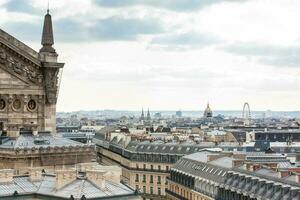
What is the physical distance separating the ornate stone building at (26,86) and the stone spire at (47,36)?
27 cm

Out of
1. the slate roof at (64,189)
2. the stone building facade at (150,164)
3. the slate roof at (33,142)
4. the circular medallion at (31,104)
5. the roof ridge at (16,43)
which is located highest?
the roof ridge at (16,43)

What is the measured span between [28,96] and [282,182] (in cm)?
2402

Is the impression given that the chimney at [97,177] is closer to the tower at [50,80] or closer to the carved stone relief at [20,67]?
the tower at [50,80]

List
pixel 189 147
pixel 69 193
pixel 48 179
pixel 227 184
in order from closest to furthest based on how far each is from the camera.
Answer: pixel 69 193 → pixel 48 179 → pixel 227 184 → pixel 189 147

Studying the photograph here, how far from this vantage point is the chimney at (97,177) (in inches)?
1574

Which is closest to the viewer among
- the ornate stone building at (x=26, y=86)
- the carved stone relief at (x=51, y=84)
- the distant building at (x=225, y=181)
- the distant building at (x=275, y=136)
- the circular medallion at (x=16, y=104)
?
the ornate stone building at (x=26, y=86)

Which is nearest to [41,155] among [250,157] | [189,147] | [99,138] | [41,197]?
[41,197]

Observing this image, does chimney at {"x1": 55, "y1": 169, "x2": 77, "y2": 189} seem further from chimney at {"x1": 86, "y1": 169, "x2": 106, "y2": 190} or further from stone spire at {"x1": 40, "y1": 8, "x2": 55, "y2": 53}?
stone spire at {"x1": 40, "y1": 8, "x2": 55, "y2": 53}

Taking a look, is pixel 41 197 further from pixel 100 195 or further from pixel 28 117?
pixel 28 117

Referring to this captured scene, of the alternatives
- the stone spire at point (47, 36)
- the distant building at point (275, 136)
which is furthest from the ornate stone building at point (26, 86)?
the distant building at point (275, 136)

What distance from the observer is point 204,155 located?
97.7 meters

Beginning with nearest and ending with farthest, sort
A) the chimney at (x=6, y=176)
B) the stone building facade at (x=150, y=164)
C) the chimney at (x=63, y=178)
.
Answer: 1. the chimney at (x=63, y=178)
2. the chimney at (x=6, y=176)
3. the stone building facade at (x=150, y=164)

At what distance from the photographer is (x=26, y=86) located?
56.9m

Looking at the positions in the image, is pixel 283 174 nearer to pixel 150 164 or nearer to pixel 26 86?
pixel 26 86
